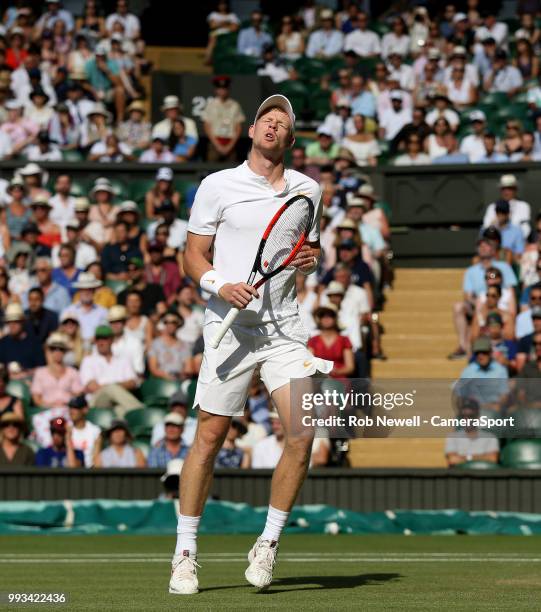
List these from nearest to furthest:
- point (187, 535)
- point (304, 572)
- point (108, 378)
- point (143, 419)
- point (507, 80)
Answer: point (187, 535)
point (304, 572)
point (143, 419)
point (108, 378)
point (507, 80)

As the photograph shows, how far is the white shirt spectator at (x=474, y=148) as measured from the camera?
61.8 ft

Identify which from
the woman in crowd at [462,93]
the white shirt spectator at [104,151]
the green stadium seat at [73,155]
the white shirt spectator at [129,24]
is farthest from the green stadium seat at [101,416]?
the white shirt spectator at [129,24]

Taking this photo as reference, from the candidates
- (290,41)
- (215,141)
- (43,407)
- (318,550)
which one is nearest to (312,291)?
(43,407)

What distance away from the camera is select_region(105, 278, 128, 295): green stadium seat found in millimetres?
16734

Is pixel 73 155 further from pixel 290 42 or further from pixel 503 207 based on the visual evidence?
pixel 503 207

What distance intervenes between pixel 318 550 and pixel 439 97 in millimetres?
10068

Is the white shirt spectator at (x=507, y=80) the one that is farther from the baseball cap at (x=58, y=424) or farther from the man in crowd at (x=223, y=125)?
the baseball cap at (x=58, y=424)

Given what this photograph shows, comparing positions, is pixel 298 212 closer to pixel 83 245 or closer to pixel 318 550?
pixel 318 550

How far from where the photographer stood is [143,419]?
14.3 metres

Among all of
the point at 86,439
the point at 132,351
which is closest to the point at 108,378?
the point at 132,351

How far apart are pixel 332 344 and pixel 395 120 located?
20.7 ft

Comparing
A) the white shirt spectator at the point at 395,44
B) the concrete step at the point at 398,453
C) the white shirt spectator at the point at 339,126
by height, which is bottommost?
the concrete step at the point at 398,453

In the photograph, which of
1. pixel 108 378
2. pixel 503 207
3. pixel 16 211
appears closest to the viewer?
pixel 108 378

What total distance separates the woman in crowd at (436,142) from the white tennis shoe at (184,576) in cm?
1287
